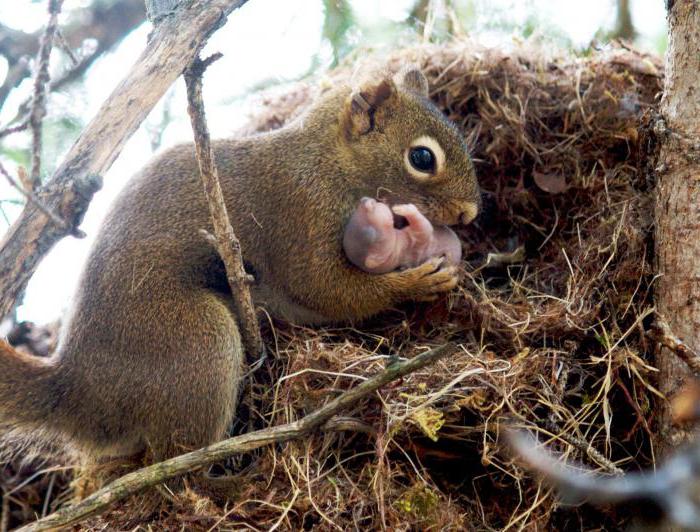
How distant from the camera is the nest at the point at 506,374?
Result: 2883 mm

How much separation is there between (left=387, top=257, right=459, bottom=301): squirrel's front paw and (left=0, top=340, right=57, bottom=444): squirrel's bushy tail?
62.1 inches

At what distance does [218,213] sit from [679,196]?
1734 millimetres

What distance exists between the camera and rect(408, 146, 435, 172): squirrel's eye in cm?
382

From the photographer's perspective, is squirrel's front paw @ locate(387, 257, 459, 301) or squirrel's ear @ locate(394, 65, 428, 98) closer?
squirrel's front paw @ locate(387, 257, 459, 301)

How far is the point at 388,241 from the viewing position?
140 inches

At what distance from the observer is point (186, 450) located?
3.11 meters

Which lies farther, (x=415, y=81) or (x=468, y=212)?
(x=415, y=81)

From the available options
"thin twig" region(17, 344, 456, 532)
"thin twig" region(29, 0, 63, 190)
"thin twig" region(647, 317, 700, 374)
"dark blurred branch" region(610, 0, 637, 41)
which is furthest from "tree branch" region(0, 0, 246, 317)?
"dark blurred branch" region(610, 0, 637, 41)

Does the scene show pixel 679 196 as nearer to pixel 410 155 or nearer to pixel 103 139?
pixel 410 155

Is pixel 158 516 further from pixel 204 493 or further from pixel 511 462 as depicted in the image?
pixel 511 462

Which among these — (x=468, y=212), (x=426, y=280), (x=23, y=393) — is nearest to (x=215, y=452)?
(x=23, y=393)

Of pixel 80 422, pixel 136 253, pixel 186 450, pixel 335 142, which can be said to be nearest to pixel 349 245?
pixel 335 142

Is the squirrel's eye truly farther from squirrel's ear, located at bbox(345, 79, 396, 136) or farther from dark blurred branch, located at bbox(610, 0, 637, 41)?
dark blurred branch, located at bbox(610, 0, 637, 41)

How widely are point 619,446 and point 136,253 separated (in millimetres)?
2167
